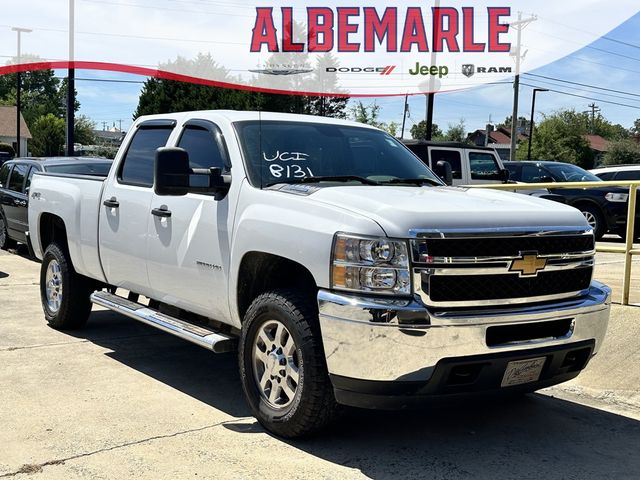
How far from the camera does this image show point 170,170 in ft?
15.5

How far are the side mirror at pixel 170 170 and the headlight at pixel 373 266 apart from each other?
141 centimetres

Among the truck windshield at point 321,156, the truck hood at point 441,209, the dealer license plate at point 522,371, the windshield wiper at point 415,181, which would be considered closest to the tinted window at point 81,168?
the truck windshield at point 321,156

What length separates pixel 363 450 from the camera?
4199mm

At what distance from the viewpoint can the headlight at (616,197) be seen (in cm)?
1480

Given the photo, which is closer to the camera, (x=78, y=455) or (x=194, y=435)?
(x=78, y=455)

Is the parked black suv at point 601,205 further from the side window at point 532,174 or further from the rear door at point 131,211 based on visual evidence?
the rear door at point 131,211

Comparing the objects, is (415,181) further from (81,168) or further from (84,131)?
(84,131)

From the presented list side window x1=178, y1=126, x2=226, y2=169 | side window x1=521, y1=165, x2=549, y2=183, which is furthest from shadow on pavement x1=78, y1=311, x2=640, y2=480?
side window x1=521, y1=165, x2=549, y2=183

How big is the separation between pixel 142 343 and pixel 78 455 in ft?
9.08

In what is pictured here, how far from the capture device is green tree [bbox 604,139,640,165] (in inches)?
2724

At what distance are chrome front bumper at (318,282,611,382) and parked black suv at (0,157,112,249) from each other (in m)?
9.20

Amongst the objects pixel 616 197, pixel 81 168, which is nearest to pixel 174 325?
pixel 81 168

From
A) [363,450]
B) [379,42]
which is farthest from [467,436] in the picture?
[379,42]

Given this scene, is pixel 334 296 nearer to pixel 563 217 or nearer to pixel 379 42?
pixel 563 217
